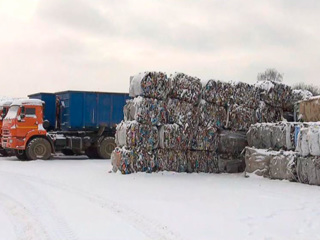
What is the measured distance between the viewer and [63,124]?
23016mm

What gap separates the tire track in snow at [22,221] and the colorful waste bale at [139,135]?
4935 millimetres

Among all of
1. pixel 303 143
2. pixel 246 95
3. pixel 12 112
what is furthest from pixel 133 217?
pixel 12 112

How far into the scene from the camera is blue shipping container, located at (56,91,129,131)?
74.1 feet

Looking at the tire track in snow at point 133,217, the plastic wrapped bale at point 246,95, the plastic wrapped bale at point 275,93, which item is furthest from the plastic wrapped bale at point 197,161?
the tire track in snow at point 133,217

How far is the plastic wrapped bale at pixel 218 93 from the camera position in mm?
16016

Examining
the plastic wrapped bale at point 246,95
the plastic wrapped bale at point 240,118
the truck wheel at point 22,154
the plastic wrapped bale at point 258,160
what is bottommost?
the truck wheel at point 22,154

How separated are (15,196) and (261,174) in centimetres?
746

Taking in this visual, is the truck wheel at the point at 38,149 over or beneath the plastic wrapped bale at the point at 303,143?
beneath

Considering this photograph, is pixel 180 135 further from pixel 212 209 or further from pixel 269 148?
pixel 212 209

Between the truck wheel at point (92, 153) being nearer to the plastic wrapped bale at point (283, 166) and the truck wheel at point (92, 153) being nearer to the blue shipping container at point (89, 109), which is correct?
the blue shipping container at point (89, 109)

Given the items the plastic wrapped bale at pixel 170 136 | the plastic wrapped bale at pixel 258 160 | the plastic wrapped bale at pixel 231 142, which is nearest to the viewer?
the plastic wrapped bale at pixel 258 160

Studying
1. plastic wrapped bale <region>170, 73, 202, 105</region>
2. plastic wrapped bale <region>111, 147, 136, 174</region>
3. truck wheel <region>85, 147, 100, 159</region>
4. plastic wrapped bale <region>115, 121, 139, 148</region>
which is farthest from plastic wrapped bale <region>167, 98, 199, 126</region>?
truck wheel <region>85, 147, 100, 159</region>

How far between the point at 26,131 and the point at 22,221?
13193 mm

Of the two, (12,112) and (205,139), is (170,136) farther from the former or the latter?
(12,112)
